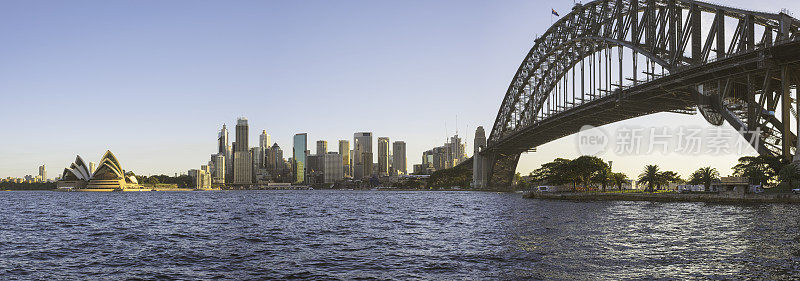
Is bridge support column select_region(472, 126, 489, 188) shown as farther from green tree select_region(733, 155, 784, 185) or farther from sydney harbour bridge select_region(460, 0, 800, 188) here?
green tree select_region(733, 155, 784, 185)

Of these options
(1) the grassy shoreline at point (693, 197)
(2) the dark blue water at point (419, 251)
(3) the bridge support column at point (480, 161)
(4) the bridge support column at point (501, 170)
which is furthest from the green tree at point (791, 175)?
(3) the bridge support column at point (480, 161)

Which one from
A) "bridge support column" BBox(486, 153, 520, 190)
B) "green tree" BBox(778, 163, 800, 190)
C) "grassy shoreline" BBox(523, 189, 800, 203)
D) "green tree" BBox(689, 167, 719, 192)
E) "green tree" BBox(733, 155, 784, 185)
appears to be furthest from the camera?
"bridge support column" BBox(486, 153, 520, 190)

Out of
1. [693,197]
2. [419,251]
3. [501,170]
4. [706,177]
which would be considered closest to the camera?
[419,251]

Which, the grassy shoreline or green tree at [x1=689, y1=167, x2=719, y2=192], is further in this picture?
green tree at [x1=689, y1=167, x2=719, y2=192]

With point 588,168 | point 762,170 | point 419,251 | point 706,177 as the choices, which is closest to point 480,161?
point 588,168

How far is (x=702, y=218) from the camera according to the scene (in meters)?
46.5

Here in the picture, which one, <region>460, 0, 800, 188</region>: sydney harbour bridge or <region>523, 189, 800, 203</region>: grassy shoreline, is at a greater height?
<region>460, 0, 800, 188</region>: sydney harbour bridge

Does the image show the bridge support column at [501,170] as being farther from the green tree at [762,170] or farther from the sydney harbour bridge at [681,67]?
the green tree at [762,170]

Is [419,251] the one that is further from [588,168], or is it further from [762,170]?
[588,168]

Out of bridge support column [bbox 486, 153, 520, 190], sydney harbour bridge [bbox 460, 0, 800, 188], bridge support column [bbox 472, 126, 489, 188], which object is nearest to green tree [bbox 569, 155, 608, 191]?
sydney harbour bridge [bbox 460, 0, 800, 188]

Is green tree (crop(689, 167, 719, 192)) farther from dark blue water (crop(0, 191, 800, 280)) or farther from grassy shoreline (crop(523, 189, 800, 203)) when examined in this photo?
dark blue water (crop(0, 191, 800, 280))

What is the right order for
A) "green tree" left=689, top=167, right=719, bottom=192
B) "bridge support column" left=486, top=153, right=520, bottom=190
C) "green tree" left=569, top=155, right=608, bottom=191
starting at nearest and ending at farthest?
"green tree" left=689, top=167, right=719, bottom=192 < "green tree" left=569, top=155, right=608, bottom=191 < "bridge support column" left=486, top=153, right=520, bottom=190

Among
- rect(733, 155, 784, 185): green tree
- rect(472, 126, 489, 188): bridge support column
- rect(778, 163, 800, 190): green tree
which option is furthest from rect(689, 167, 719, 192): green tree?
rect(472, 126, 489, 188): bridge support column

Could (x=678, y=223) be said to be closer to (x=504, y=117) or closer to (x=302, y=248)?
(x=302, y=248)
